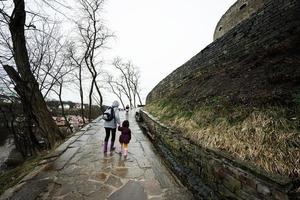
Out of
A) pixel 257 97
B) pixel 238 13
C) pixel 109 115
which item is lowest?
pixel 109 115

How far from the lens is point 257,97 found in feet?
13.8

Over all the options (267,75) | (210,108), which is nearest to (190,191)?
(210,108)

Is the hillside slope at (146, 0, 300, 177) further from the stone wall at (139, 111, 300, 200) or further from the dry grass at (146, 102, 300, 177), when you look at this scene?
the stone wall at (139, 111, 300, 200)

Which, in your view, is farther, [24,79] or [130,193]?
[24,79]

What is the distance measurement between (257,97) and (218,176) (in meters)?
1.86

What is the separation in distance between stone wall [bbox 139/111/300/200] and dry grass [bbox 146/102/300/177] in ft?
0.51

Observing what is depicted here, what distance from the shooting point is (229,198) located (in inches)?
117

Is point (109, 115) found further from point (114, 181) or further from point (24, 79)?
point (24, 79)

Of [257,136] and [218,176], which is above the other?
[257,136]

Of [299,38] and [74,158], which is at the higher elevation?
[299,38]

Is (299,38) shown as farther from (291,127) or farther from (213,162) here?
(213,162)

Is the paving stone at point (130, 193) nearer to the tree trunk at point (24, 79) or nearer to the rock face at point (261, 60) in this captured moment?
the rock face at point (261, 60)

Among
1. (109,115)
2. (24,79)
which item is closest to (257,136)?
(109,115)

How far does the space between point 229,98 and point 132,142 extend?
12.9 ft
